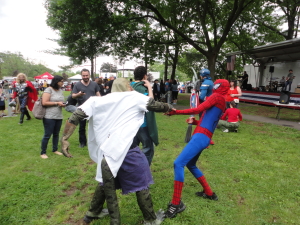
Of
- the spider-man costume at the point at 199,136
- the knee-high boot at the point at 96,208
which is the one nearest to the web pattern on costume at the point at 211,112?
the spider-man costume at the point at 199,136

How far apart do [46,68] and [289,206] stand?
97401 millimetres

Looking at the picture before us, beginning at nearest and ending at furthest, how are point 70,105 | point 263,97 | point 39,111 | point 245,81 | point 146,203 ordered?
point 146,203 < point 39,111 < point 70,105 < point 263,97 < point 245,81

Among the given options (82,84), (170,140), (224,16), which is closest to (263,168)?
(170,140)

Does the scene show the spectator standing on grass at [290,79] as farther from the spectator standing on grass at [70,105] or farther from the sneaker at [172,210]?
the sneaker at [172,210]

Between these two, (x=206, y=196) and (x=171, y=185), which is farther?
(x=171, y=185)

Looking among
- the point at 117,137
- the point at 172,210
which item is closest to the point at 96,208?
the point at 172,210

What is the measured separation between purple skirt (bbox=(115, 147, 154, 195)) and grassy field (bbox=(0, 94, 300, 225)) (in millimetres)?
739

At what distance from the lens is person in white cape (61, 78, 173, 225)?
2.33m

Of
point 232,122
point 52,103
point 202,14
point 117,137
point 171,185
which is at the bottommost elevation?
point 171,185

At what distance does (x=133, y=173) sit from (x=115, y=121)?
0.60 metres

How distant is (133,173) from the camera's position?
244 centimetres

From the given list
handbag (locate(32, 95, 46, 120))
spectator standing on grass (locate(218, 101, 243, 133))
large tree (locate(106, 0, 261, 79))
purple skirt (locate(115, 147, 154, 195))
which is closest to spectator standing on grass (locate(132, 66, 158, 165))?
purple skirt (locate(115, 147, 154, 195))

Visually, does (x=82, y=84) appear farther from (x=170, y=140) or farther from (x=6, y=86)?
(x=6, y=86)

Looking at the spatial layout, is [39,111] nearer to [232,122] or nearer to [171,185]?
[171,185]
